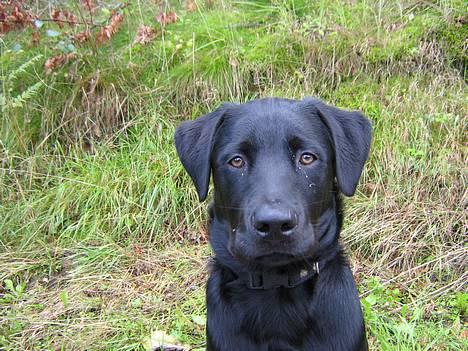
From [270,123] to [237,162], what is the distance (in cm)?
20

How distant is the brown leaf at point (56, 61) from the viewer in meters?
4.90

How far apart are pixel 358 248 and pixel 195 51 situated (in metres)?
2.12

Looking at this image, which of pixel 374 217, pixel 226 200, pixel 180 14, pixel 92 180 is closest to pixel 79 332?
pixel 92 180

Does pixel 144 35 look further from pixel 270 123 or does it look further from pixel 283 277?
pixel 283 277

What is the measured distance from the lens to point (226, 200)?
8.18 ft

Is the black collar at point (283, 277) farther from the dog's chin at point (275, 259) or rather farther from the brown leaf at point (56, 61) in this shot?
the brown leaf at point (56, 61)

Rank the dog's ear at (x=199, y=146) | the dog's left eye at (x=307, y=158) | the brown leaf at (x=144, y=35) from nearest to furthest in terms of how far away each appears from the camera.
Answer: the dog's left eye at (x=307, y=158) < the dog's ear at (x=199, y=146) < the brown leaf at (x=144, y=35)

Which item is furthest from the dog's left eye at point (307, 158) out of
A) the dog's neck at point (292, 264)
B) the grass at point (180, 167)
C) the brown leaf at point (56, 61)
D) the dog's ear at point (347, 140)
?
the brown leaf at point (56, 61)

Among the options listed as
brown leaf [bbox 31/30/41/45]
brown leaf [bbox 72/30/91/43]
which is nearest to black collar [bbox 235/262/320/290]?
brown leaf [bbox 72/30/91/43]

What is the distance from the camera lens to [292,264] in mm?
2428

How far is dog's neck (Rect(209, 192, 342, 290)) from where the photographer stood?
2445 millimetres

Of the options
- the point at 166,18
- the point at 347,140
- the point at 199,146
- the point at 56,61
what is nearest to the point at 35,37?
the point at 56,61

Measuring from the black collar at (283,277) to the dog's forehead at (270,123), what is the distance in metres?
0.49

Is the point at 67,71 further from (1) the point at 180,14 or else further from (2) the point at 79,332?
(2) the point at 79,332
